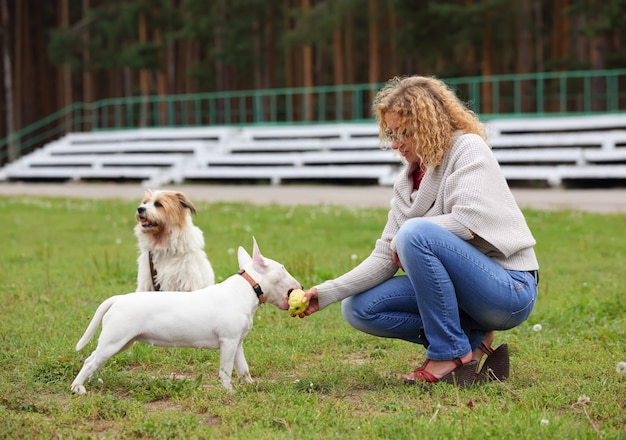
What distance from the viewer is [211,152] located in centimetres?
3161

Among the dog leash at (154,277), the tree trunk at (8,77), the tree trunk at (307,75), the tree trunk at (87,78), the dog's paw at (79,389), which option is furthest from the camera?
the tree trunk at (8,77)

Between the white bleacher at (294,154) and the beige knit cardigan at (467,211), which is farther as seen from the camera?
the white bleacher at (294,154)

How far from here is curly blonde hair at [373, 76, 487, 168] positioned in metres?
4.99

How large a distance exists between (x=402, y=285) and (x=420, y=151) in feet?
2.85

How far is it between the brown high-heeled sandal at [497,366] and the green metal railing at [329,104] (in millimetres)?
16980

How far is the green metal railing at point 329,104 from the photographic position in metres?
27.9

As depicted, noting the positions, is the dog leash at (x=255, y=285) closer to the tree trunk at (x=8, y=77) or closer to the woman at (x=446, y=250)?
the woman at (x=446, y=250)

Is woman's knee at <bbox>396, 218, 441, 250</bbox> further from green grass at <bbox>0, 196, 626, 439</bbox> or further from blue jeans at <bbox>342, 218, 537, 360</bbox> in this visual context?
green grass at <bbox>0, 196, 626, 439</bbox>

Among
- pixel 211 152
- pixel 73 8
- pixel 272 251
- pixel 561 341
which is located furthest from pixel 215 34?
pixel 561 341

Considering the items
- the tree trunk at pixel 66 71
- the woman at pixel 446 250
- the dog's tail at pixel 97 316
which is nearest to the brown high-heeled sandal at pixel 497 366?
the woman at pixel 446 250

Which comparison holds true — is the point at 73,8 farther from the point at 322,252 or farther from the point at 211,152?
the point at 322,252

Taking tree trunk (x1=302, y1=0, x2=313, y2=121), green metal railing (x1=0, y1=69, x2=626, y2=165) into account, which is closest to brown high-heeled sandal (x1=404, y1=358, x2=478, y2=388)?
green metal railing (x1=0, y1=69, x2=626, y2=165)

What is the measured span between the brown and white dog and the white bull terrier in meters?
2.07

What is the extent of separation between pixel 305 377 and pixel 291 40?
94.9 feet
